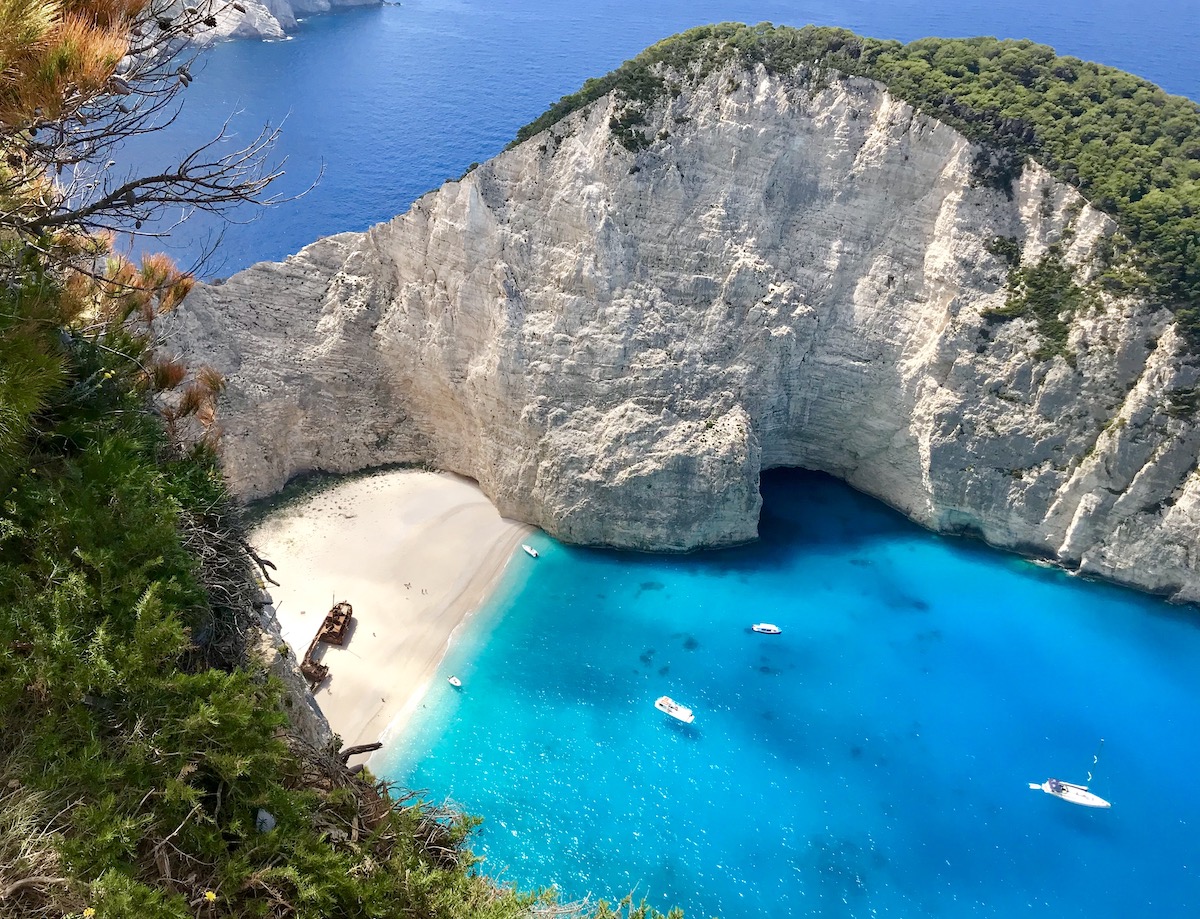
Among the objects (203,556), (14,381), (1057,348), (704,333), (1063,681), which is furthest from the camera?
(704,333)

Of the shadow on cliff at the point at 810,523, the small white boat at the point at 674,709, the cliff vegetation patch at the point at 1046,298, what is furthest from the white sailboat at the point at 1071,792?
the cliff vegetation patch at the point at 1046,298

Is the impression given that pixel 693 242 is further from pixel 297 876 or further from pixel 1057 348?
pixel 297 876

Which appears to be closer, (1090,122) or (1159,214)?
(1159,214)

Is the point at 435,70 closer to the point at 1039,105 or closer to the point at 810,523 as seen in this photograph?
the point at 1039,105

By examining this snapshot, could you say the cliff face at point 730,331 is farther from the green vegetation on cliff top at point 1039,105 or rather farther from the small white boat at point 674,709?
the small white boat at point 674,709

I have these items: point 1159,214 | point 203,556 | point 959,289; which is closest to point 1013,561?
point 959,289
